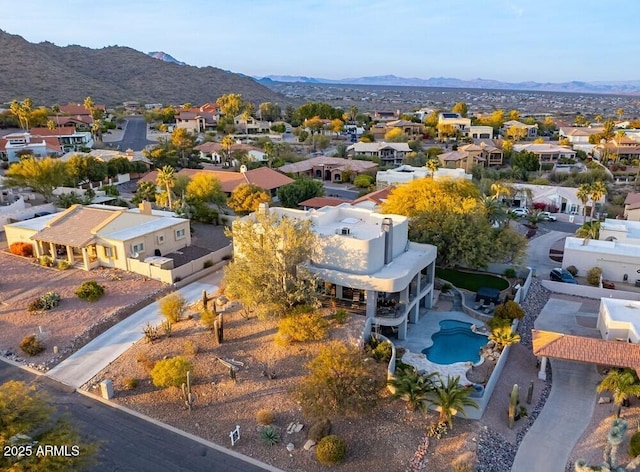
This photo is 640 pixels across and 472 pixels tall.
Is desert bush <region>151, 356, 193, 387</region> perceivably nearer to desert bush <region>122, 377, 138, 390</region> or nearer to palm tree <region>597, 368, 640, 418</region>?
desert bush <region>122, 377, 138, 390</region>

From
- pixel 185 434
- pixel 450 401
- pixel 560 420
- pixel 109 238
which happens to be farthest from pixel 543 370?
pixel 109 238

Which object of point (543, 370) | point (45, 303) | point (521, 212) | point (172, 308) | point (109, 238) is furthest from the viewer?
point (521, 212)

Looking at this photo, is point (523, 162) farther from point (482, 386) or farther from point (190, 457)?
point (190, 457)

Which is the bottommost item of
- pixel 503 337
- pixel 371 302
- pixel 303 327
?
Answer: pixel 503 337

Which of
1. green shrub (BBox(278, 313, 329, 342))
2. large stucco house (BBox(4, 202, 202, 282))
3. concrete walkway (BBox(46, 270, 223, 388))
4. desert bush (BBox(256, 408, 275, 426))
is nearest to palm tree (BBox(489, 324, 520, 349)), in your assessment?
green shrub (BBox(278, 313, 329, 342))

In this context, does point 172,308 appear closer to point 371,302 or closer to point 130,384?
point 130,384

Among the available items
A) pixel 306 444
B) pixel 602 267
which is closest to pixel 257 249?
pixel 306 444
